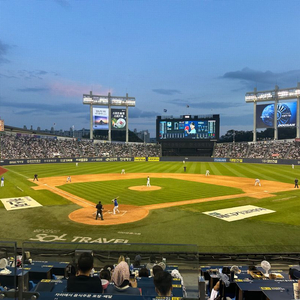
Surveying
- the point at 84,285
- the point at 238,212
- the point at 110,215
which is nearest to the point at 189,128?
the point at 238,212

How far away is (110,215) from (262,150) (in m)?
71.5

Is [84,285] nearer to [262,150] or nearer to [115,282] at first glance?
[115,282]

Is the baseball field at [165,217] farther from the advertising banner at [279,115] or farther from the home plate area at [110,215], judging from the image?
the advertising banner at [279,115]

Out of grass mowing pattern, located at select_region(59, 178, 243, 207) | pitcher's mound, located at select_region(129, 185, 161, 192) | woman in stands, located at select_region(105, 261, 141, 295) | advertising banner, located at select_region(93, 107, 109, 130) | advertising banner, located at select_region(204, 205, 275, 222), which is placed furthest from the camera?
advertising banner, located at select_region(93, 107, 109, 130)

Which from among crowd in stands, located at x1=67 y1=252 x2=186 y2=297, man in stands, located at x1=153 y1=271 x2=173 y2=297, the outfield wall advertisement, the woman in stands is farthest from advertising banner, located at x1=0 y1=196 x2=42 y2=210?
the outfield wall advertisement

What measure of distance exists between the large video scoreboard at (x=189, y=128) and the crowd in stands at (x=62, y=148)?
426 inches

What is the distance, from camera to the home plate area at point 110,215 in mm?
17875

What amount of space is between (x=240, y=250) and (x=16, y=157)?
224 feet

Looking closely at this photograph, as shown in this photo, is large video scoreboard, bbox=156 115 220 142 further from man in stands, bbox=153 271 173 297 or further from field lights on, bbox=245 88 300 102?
man in stands, bbox=153 271 173 297

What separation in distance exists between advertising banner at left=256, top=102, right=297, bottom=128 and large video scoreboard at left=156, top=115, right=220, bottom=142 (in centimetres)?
1388

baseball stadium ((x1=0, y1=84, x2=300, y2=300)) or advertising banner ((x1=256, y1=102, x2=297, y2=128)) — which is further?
advertising banner ((x1=256, y1=102, x2=297, y2=128))

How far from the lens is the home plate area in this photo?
17875 mm

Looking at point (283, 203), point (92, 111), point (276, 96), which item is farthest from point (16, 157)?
point (276, 96)

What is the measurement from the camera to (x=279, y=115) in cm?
7850
